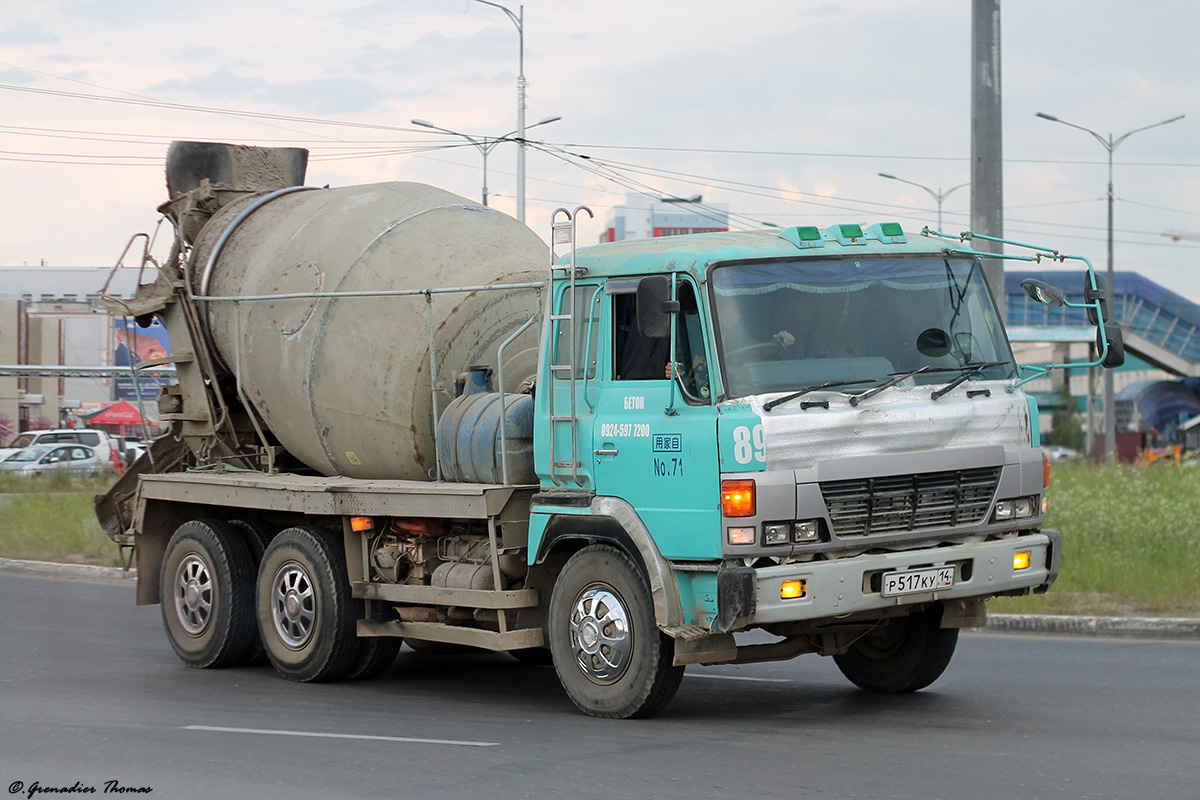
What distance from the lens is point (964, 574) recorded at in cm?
777

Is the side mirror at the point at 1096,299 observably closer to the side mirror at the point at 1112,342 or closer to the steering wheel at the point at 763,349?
the side mirror at the point at 1112,342

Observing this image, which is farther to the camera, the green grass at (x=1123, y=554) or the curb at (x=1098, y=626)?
the green grass at (x=1123, y=554)

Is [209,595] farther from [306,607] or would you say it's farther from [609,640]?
[609,640]

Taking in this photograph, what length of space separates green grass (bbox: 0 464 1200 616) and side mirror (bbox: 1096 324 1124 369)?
4.40m

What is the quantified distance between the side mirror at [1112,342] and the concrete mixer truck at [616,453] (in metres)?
0.04

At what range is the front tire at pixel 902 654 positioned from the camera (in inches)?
342

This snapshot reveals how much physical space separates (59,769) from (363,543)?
9.95ft

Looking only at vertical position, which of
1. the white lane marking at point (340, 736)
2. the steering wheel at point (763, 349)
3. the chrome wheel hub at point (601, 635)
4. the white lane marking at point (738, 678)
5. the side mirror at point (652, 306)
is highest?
the side mirror at point (652, 306)

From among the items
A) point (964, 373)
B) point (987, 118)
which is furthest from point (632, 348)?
point (987, 118)

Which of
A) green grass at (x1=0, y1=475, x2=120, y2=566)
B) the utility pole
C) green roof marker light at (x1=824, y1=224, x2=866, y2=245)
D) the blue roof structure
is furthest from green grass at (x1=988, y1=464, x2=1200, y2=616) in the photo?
the blue roof structure

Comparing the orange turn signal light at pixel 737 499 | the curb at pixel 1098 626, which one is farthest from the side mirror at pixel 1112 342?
the curb at pixel 1098 626

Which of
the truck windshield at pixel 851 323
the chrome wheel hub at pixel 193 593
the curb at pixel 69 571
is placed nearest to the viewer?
the truck windshield at pixel 851 323

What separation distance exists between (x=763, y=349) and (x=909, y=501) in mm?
1088

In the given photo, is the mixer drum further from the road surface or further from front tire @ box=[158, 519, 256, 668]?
the road surface
